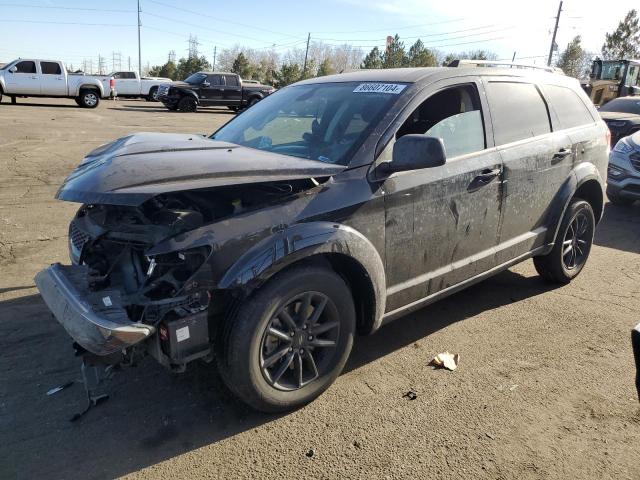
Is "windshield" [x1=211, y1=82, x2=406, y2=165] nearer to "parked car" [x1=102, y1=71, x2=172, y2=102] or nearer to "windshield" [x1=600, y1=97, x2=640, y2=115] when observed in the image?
"windshield" [x1=600, y1=97, x2=640, y2=115]

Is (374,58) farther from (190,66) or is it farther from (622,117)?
(622,117)

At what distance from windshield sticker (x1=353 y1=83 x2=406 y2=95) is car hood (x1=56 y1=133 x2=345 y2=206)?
784 millimetres

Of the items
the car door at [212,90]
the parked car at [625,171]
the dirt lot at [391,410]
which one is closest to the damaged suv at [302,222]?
the dirt lot at [391,410]

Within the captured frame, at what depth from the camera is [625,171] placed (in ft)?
26.3

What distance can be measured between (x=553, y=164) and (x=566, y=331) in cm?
139

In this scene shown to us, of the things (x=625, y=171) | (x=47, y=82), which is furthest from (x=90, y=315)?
(x=47, y=82)

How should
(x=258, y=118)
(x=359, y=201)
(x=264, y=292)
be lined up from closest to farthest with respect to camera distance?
(x=264, y=292) → (x=359, y=201) → (x=258, y=118)

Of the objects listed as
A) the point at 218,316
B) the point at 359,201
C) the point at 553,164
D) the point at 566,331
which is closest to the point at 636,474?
the point at 566,331

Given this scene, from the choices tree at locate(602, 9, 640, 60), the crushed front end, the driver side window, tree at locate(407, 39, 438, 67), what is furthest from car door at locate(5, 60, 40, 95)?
tree at locate(602, 9, 640, 60)

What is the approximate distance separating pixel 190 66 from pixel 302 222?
63191 millimetres

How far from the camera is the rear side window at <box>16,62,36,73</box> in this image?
23431mm

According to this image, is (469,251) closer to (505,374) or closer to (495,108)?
(505,374)

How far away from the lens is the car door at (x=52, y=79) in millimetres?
24000

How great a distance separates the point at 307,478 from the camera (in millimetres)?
2461
